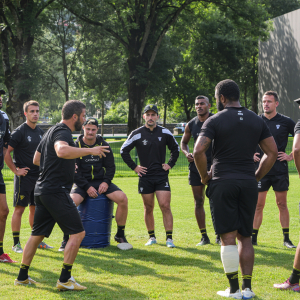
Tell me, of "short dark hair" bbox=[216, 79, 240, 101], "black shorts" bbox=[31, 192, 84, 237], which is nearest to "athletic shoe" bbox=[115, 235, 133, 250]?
"black shorts" bbox=[31, 192, 84, 237]

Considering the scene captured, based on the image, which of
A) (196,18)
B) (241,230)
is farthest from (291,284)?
(196,18)

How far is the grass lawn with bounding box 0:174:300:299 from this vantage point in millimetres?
4523

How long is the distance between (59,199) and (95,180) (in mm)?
2354

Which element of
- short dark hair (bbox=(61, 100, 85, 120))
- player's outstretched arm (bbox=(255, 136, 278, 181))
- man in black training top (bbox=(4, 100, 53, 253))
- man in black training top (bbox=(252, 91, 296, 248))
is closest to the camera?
player's outstretched arm (bbox=(255, 136, 278, 181))

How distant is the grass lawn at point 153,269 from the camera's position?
4523 mm

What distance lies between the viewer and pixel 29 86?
22.5 meters

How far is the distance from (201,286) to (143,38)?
72.6 feet

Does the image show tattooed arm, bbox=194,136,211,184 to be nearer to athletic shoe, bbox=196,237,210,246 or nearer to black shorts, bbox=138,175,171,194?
black shorts, bbox=138,175,171,194

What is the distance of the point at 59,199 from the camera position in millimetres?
4605

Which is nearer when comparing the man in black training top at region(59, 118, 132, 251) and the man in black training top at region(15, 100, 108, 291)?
the man in black training top at region(15, 100, 108, 291)

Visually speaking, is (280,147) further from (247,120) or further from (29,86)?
(29,86)

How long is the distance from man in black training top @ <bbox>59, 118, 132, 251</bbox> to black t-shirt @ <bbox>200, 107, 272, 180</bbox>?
2.88 m

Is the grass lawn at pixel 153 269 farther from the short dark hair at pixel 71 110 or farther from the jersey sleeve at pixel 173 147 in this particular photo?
the short dark hair at pixel 71 110

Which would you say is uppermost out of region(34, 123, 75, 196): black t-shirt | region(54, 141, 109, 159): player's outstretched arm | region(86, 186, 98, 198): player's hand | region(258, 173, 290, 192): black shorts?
region(54, 141, 109, 159): player's outstretched arm
